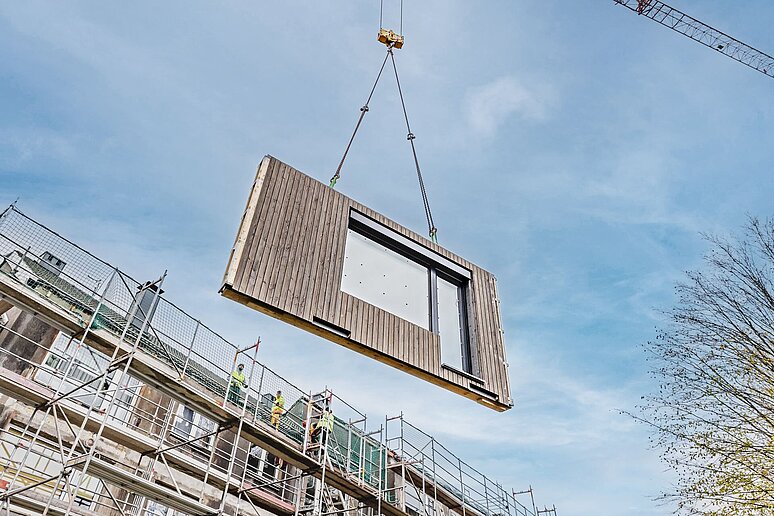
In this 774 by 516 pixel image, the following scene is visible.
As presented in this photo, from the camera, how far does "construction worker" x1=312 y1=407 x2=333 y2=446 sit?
548 inches

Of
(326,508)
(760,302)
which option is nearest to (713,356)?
(760,302)

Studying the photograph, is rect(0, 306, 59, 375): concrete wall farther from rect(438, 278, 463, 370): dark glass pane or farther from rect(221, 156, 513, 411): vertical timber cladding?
rect(438, 278, 463, 370): dark glass pane

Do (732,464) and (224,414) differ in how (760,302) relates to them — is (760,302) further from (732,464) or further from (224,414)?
(224,414)

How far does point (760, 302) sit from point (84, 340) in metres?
15.9

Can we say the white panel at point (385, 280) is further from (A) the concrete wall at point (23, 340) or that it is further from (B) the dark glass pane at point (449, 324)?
(A) the concrete wall at point (23, 340)

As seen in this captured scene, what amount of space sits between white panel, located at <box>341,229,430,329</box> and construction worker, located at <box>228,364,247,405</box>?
19.7 ft

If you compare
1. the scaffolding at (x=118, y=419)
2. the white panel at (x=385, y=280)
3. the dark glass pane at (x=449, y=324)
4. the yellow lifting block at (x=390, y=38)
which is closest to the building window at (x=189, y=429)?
the scaffolding at (x=118, y=419)

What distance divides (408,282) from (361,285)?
3.68 ft

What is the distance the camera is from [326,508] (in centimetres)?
1568

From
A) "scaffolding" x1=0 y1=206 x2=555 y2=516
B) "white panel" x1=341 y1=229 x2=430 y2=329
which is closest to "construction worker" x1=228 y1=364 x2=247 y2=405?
"scaffolding" x1=0 y1=206 x2=555 y2=516

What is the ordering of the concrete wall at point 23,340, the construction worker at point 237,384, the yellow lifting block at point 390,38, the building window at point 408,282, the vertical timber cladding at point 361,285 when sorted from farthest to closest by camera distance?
the yellow lifting block at point 390,38 → the construction worker at point 237,384 → the concrete wall at point 23,340 → the building window at point 408,282 → the vertical timber cladding at point 361,285

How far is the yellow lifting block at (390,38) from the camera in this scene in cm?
2050

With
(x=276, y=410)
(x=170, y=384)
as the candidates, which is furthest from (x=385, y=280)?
(x=276, y=410)

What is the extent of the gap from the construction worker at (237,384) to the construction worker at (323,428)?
2.16 m
